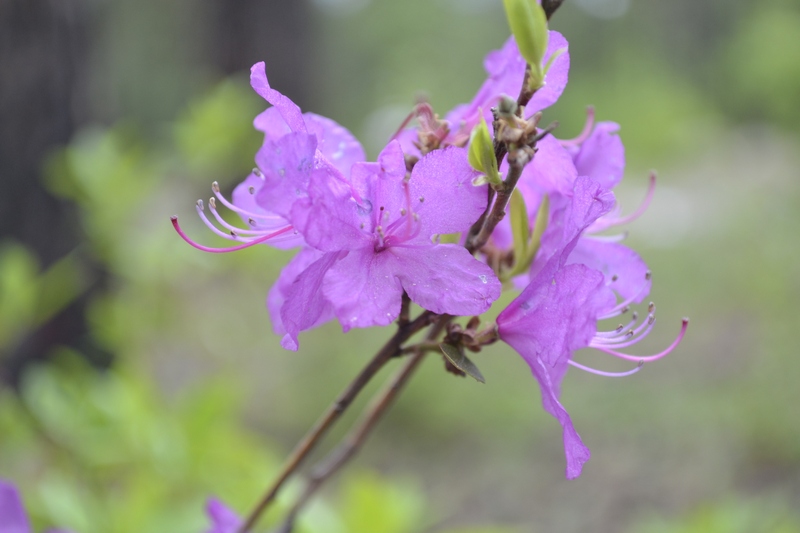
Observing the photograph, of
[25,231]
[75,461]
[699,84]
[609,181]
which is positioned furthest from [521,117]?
[699,84]

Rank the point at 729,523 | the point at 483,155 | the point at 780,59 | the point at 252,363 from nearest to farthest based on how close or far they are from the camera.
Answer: the point at 483,155 < the point at 729,523 < the point at 252,363 < the point at 780,59

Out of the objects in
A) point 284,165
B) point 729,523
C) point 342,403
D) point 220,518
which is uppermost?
point 284,165

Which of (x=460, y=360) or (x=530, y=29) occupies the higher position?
(x=530, y=29)

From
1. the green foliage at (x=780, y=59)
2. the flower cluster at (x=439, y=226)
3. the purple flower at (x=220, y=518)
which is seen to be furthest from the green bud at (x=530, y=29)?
the green foliage at (x=780, y=59)

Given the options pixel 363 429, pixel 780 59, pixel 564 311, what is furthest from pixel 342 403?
pixel 780 59

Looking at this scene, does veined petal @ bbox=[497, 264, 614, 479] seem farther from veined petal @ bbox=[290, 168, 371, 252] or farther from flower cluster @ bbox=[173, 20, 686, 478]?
veined petal @ bbox=[290, 168, 371, 252]

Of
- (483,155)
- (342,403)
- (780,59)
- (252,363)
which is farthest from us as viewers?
(780,59)

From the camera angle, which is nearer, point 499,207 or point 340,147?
point 499,207

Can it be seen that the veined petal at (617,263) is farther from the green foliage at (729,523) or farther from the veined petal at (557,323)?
the green foliage at (729,523)

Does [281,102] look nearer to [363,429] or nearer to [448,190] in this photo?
[448,190]
